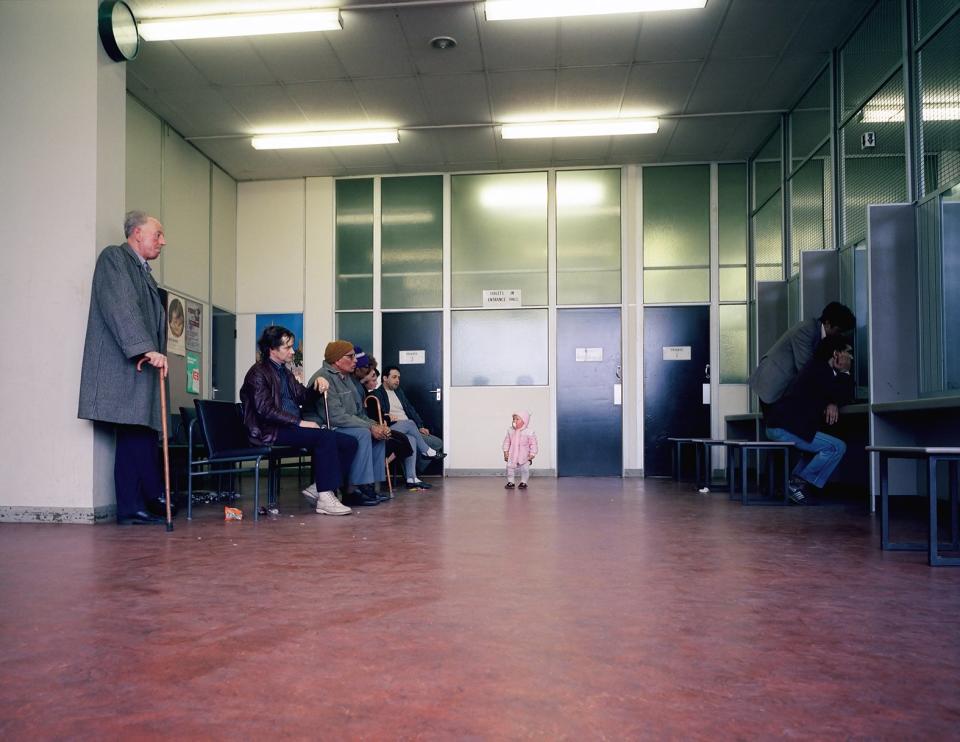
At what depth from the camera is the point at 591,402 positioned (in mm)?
9078

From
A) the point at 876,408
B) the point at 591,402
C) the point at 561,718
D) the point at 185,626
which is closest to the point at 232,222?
the point at 591,402

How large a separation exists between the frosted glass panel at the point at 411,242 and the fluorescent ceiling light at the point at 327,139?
1.15m

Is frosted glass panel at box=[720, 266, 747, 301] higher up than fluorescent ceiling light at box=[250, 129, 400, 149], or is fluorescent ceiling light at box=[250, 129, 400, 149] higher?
fluorescent ceiling light at box=[250, 129, 400, 149]

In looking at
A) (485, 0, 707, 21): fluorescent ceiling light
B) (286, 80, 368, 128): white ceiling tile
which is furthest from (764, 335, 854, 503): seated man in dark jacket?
(286, 80, 368, 128): white ceiling tile

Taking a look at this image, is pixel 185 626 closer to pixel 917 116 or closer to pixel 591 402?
pixel 917 116

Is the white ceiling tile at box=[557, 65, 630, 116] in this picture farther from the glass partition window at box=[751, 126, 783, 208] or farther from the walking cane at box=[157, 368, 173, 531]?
the walking cane at box=[157, 368, 173, 531]

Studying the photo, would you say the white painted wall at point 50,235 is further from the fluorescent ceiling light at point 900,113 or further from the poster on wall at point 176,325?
the fluorescent ceiling light at point 900,113

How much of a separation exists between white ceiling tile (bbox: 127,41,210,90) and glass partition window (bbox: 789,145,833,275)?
5.43 m

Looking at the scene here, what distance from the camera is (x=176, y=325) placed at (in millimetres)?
7887

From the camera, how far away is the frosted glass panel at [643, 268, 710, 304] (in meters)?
8.99

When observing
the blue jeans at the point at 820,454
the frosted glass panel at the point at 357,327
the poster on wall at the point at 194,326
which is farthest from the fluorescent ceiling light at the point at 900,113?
the poster on wall at the point at 194,326

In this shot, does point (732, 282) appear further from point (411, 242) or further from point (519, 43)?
point (519, 43)

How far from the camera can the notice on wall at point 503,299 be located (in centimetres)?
923

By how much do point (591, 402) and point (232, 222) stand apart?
482 cm
